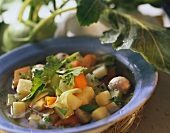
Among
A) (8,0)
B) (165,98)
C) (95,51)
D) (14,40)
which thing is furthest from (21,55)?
(165,98)

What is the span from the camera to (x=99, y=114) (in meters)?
0.93

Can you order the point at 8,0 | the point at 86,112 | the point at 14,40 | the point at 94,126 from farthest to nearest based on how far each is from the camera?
the point at 8,0 < the point at 14,40 < the point at 86,112 < the point at 94,126

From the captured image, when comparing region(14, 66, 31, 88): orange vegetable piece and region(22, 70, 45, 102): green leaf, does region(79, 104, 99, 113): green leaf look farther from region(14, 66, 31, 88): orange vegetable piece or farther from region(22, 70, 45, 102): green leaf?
region(14, 66, 31, 88): orange vegetable piece

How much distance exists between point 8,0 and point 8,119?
0.68 meters

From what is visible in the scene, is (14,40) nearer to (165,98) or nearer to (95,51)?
(95,51)

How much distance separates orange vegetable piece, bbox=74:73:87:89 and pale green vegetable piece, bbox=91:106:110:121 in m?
0.09

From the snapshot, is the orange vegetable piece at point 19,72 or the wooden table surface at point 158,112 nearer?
the wooden table surface at point 158,112

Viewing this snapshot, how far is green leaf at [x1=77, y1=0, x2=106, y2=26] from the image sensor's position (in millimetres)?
1180

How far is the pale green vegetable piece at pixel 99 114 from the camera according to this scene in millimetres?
928

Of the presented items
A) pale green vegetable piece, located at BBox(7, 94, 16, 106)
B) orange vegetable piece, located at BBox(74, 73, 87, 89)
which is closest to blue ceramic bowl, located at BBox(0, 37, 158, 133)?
pale green vegetable piece, located at BBox(7, 94, 16, 106)

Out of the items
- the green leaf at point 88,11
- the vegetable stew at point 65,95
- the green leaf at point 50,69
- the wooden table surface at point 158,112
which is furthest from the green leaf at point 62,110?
the green leaf at point 88,11

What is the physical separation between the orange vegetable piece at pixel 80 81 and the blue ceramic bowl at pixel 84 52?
0.14 metres

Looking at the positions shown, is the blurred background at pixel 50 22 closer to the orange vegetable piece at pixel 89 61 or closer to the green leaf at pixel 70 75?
the orange vegetable piece at pixel 89 61

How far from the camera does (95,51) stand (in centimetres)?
123
